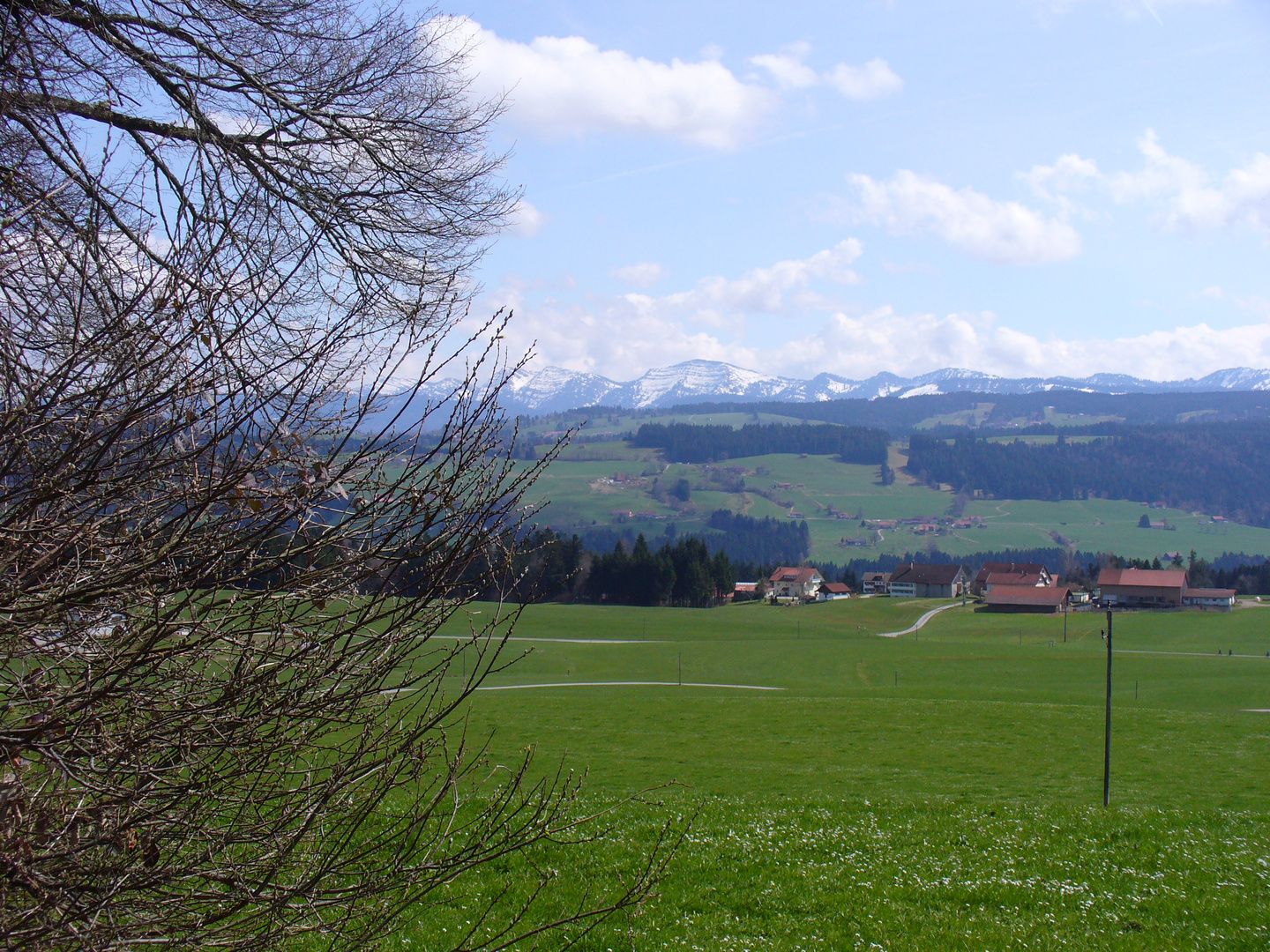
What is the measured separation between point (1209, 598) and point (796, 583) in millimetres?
39550

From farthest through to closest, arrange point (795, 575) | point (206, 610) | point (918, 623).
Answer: point (795, 575)
point (918, 623)
point (206, 610)

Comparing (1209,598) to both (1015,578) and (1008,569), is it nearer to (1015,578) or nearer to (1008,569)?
(1015,578)

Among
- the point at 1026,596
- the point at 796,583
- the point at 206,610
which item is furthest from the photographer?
the point at 796,583

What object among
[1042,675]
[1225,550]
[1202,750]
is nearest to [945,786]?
[1202,750]

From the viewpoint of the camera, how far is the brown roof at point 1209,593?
8050 centimetres

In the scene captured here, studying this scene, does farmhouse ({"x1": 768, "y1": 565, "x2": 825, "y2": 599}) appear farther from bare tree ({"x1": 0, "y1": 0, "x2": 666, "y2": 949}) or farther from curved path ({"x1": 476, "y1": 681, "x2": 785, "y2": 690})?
bare tree ({"x1": 0, "y1": 0, "x2": 666, "y2": 949})

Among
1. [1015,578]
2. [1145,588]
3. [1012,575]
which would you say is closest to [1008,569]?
[1012,575]

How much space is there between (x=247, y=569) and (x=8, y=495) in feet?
2.01

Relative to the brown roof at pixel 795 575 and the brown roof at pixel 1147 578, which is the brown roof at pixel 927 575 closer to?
the brown roof at pixel 795 575

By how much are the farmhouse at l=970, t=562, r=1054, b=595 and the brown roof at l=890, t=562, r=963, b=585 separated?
8.97ft

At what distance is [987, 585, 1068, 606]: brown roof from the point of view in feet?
258

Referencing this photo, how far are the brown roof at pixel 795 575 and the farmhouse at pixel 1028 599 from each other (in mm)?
21492

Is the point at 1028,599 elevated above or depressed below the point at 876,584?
above

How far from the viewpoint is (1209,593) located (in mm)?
81500
